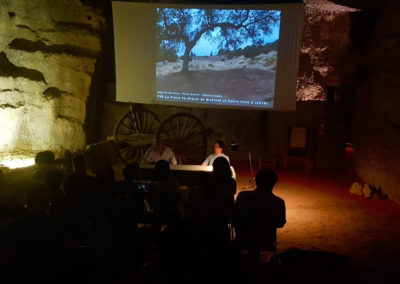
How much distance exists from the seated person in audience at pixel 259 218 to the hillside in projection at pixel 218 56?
11.9ft

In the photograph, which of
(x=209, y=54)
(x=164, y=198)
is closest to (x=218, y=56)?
(x=209, y=54)

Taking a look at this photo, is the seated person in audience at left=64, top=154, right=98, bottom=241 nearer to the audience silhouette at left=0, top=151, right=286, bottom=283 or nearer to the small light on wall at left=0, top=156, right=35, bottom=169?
the audience silhouette at left=0, top=151, right=286, bottom=283

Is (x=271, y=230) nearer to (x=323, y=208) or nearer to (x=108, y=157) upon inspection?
(x=323, y=208)

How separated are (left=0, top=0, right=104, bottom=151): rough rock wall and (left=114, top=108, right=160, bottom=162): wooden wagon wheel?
1310 millimetres

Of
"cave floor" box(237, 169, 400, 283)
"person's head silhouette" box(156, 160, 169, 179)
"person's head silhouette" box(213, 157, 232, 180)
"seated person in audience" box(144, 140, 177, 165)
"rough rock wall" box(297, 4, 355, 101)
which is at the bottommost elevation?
"cave floor" box(237, 169, 400, 283)

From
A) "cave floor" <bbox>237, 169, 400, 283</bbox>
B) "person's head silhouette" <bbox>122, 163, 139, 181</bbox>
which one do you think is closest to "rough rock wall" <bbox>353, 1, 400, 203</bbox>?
"cave floor" <bbox>237, 169, 400, 283</bbox>

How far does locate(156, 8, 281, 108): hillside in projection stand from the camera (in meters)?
6.62

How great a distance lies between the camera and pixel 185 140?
8344 millimetres

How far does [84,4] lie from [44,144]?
2.91 metres

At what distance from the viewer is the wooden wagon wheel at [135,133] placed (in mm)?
8453

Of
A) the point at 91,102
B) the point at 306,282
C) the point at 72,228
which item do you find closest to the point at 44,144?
the point at 91,102

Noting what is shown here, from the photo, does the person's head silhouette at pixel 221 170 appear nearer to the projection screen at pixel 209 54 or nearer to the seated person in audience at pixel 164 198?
the seated person in audience at pixel 164 198

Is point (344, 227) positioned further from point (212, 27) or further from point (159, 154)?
point (212, 27)

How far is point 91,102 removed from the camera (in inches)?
348
